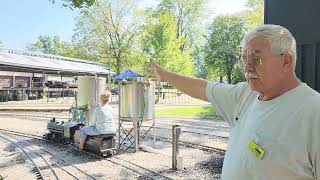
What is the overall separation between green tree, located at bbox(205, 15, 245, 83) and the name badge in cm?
4487

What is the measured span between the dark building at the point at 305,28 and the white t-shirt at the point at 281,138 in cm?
313

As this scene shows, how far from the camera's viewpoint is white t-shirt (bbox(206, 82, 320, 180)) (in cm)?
200

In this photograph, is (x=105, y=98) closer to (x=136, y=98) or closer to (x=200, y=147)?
(x=136, y=98)

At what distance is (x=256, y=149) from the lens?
7.06 feet

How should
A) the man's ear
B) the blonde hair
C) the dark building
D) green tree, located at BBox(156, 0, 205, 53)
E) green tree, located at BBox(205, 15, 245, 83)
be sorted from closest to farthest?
the man's ear
the dark building
the blonde hair
green tree, located at BBox(205, 15, 245, 83)
green tree, located at BBox(156, 0, 205, 53)

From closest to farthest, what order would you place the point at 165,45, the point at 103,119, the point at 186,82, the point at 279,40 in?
1. the point at 279,40
2. the point at 186,82
3. the point at 103,119
4. the point at 165,45

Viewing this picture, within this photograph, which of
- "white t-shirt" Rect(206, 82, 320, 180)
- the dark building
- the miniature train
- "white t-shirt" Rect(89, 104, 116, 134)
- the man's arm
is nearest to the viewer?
Result: "white t-shirt" Rect(206, 82, 320, 180)

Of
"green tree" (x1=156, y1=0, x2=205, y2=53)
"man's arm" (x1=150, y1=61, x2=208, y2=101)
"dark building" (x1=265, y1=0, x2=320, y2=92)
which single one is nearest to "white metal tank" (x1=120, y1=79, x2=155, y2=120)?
"dark building" (x1=265, y1=0, x2=320, y2=92)

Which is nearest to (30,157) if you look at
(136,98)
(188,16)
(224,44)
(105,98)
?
(105,98)

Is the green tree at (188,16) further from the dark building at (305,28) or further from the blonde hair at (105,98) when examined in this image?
the dark building at (305,28)

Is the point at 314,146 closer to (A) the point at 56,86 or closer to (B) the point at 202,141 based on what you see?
(B) the point at 202,141

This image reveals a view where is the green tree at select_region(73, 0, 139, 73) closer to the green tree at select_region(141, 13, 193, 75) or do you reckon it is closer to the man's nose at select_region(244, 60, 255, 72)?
the green tree at select_region(141, 13, 193, 75)

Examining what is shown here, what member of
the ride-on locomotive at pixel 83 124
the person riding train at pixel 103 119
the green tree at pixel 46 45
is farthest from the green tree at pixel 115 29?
the green tree at pixel 46 45

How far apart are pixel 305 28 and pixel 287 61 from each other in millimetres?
3257
